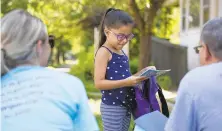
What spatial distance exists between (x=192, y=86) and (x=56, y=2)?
53.7ft

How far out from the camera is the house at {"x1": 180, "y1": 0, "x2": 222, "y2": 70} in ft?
49.3

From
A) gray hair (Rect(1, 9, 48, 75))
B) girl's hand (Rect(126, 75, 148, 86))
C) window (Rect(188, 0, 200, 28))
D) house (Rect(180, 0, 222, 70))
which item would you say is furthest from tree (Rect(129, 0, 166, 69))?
gray hair (Rect(1, 9, 48, 75))

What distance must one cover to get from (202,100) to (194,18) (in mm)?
15371

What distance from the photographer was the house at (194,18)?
15.0 metres

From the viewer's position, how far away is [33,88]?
240 cm

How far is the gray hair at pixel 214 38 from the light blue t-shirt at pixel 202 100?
0.07 m

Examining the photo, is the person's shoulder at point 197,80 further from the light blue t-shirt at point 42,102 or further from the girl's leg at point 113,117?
the girl's leg at point 113,117

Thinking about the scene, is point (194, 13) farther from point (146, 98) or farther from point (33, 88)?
point (33, 88)

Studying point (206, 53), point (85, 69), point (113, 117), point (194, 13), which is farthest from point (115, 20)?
point (85, 69)

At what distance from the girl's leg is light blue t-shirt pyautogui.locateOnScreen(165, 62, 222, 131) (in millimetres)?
1428

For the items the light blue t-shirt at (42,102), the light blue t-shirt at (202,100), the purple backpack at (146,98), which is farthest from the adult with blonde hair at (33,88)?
the purple backpack at (146,98)

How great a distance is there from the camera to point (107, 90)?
402cm

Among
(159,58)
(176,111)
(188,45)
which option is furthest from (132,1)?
(176,111)

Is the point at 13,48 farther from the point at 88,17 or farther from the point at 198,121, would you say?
the point at 88,17
